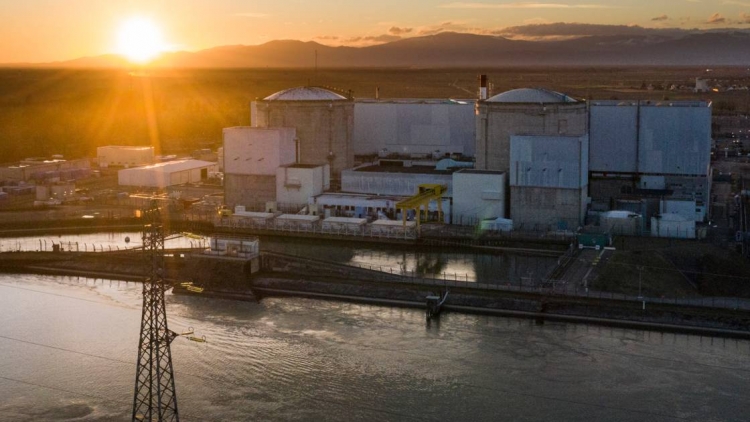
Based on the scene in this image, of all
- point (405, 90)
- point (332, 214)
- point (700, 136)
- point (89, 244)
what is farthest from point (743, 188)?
point (405, 90)

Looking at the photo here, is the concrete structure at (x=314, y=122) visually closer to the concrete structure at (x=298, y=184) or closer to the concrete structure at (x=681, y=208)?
the concrete structure at (x=298, y=184)

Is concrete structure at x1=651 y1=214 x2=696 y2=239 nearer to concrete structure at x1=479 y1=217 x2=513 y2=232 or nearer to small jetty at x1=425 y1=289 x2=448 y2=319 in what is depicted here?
concrete structure at x1=479 y1=217 x2=513 y2=232

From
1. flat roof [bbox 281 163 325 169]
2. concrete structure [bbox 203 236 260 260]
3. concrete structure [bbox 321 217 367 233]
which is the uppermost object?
flat roof [bbox 281 163 325 169]

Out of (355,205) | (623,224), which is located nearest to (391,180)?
(355,205)

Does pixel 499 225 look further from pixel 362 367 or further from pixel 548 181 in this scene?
pixel 362 367

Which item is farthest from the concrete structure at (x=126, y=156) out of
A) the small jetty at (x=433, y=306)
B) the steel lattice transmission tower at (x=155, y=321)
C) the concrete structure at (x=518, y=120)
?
the steel lattice transmission tower at (x=155, y=321)

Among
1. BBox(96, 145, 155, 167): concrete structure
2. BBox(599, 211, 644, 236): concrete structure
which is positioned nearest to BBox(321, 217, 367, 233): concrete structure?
BBox(599, 211, 644, 236): concrete structure

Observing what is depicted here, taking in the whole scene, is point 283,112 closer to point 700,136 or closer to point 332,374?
point 700,136
